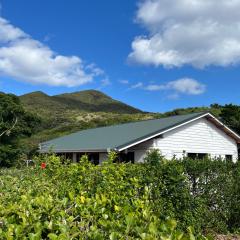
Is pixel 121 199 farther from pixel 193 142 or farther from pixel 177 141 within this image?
pixel 193 142

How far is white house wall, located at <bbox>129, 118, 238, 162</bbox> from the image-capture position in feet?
75.3

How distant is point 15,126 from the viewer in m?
26.3

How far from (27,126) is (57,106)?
77.2 meters

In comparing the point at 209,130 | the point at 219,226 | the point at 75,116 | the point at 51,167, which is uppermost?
the point at 75,116

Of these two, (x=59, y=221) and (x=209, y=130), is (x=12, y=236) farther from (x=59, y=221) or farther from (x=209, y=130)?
(x=209, y=130)

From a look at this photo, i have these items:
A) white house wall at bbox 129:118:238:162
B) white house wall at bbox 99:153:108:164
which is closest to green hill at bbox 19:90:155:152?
white house wall at bbox 129:118:238:162

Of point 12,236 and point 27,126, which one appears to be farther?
point 27,126

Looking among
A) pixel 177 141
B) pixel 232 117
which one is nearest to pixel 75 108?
pixel 232 117

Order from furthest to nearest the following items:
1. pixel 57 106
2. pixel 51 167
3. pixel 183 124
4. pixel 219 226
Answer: pixel 57 106
pixel 183 124
pixel 219 226
pixel 51 167

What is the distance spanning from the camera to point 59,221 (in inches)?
126

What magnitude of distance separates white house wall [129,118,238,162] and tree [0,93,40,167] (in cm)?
768

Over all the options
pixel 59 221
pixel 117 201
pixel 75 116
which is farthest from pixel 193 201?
pixel 75 116

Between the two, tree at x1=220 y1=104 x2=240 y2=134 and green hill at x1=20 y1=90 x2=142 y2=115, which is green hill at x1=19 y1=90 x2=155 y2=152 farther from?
tree at x1=220 y1=104 x2=240 y2=134

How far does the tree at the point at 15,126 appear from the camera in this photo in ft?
85.1
